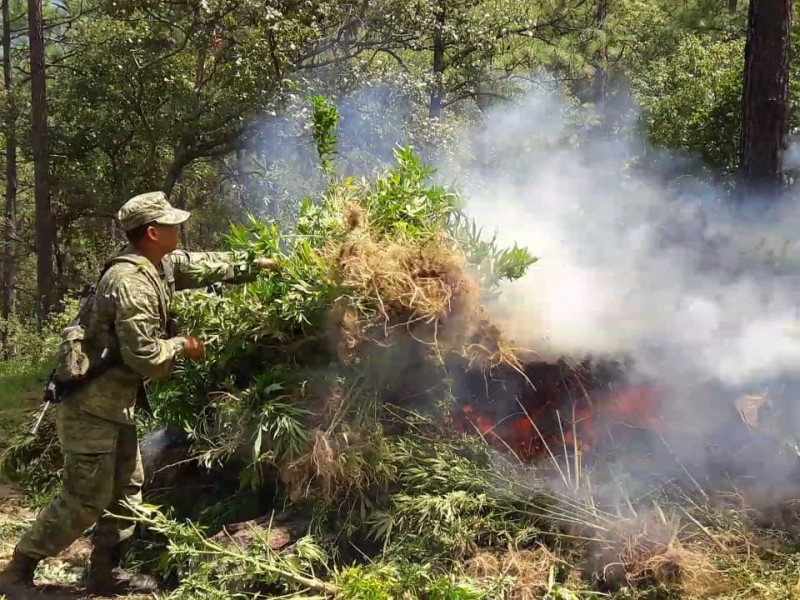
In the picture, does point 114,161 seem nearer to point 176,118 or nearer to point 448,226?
point 176,118

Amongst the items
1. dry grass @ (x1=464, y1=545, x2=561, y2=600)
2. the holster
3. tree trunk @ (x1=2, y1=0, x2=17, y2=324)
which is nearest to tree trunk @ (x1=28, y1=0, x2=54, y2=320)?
tree trunk @ (x1=2, y1=0, x2=17, y2=324)

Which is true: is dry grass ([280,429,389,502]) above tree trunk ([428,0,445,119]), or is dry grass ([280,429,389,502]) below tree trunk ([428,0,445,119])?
below

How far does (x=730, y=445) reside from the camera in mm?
4090

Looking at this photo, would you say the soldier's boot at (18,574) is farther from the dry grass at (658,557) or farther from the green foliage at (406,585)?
the dry grass at (658,557)

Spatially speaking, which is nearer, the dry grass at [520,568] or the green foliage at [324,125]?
the dry grass at [520,568]

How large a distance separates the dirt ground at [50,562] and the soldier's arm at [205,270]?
164 cm

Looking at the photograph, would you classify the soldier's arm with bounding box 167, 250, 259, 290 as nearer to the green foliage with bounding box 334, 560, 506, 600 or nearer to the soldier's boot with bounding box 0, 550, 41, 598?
the soldier's boot with bounding box 0, 550, 41, 598

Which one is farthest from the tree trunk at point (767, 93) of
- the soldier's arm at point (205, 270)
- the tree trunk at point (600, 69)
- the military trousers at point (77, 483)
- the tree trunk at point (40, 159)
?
the tree trunk at point (600, 69)

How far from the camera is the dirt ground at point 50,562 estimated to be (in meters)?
3.81

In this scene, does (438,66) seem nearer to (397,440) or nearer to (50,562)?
(397,440)

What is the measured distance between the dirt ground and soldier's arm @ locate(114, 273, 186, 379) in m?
1.19

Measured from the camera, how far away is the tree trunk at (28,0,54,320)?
508 inches

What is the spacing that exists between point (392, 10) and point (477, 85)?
3404mm

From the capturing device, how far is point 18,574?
3.72 meters
